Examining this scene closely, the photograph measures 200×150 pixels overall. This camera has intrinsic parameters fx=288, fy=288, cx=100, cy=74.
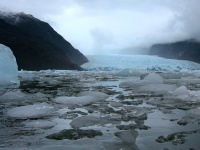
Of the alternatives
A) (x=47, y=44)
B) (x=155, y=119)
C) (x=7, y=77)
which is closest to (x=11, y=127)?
(x=155, y=119)

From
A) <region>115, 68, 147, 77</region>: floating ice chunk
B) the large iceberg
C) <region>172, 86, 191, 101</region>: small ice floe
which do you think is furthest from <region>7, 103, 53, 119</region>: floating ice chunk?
<region>115, 68, 147, 77</region>: floating ice chunk

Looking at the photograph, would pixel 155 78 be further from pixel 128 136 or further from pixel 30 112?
pixel 128 136

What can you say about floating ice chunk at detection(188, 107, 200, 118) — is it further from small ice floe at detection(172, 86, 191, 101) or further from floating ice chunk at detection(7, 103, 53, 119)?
floating ice chunk at detection(7, 103, 53, 119)

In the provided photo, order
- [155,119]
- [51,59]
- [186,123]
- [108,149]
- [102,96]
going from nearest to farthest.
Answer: [108,149] → [186,123] → [155,119] → [102,96] → [51,59]

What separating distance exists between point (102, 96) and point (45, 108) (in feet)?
10.6

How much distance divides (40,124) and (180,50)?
135 metres

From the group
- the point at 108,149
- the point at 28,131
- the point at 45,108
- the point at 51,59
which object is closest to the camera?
the point at 108,149

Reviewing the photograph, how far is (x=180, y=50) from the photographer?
134125 millimetres

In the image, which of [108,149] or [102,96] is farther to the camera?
[102,96]

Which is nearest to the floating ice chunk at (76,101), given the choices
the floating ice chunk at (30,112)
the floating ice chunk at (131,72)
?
the floating ice chunk at (30,112)

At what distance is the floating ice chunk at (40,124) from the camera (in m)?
5.73

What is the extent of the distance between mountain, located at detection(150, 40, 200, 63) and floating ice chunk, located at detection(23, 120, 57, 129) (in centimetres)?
11970

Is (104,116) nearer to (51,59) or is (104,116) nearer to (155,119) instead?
(155,119)

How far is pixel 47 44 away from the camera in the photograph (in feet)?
284
